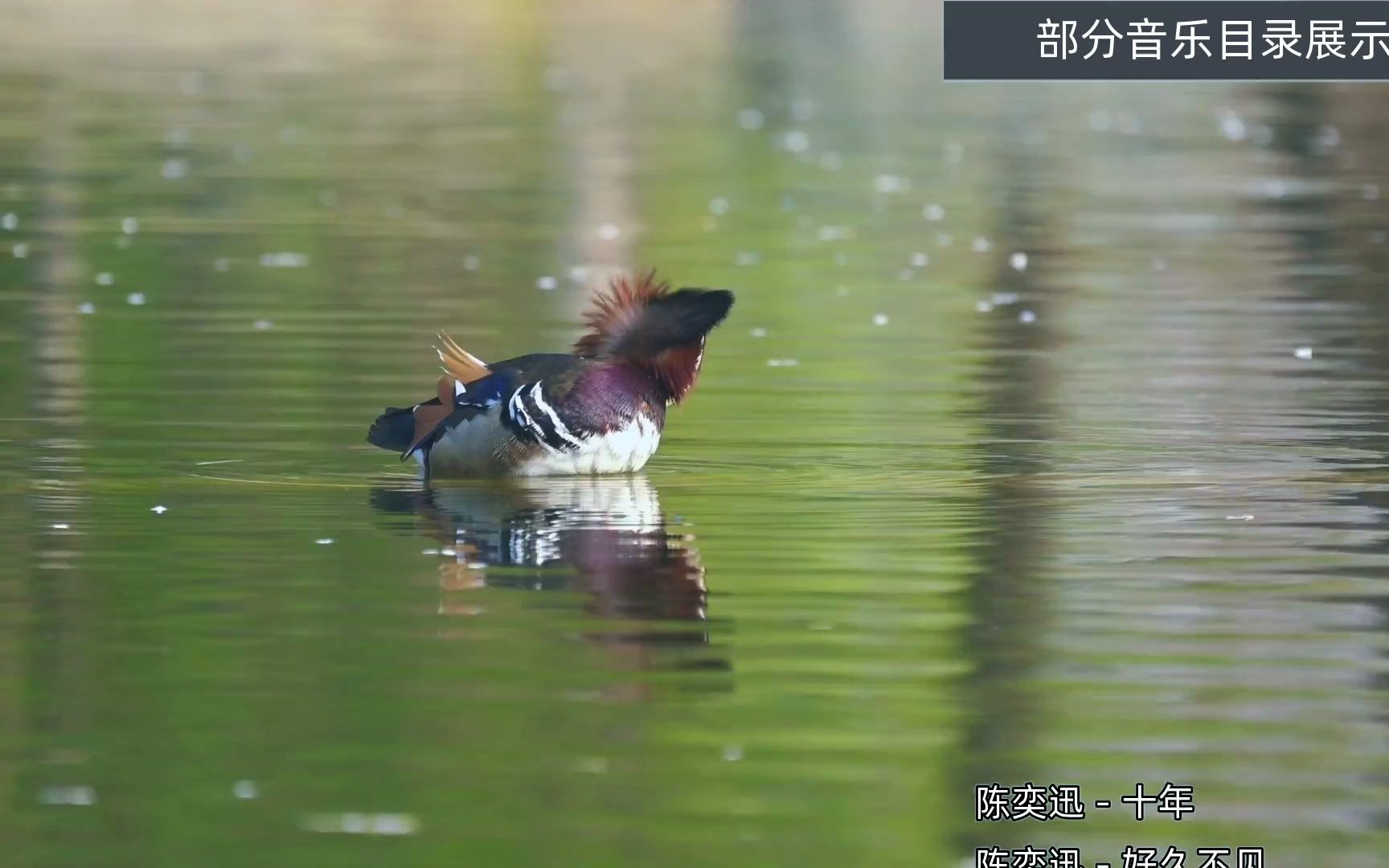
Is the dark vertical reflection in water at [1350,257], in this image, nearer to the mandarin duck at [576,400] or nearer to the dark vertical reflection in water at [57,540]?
the mandarin duck at [576,400]

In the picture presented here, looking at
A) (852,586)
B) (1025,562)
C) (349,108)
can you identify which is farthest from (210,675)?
(349,108)

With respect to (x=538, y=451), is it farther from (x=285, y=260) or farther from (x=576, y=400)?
(x=285, y=260)

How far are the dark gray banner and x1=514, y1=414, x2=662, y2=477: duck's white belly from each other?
1799 cm

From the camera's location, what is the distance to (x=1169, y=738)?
30.4ft

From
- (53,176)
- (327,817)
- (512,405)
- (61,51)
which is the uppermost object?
(61,51)

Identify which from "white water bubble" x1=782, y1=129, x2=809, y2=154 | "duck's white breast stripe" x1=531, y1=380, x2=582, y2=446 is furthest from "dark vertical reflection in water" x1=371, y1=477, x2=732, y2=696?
"white water bubble" x1=782, y1=129, x2=809, y2=154

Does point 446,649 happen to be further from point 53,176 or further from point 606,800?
point 53,176

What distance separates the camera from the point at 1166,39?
41.1m

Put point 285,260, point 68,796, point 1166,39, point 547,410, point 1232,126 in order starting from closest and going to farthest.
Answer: point 68,796
point 547,410
point 285,260
point 1232,126
point 1166,39

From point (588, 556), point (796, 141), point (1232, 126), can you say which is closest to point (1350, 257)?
point (796, 141)

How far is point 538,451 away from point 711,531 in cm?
143

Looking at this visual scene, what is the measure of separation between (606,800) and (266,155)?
84.0 ft

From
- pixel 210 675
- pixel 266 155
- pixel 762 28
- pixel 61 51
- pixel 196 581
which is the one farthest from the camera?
pixel 762 28

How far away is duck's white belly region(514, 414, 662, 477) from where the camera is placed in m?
14.1
